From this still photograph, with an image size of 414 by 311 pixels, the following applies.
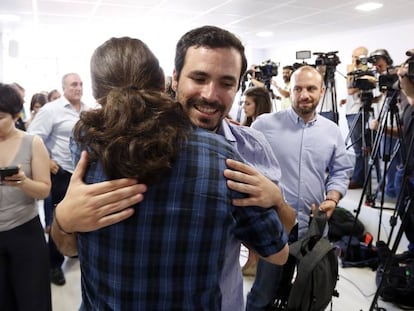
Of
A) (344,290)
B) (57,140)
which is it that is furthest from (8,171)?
(344,290)

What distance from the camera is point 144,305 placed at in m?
0.64

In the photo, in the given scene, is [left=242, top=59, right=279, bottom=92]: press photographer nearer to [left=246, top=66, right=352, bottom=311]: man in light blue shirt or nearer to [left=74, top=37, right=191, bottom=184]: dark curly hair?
[left=246, top=66, right=352, bottom=311]: man in light blue shirt

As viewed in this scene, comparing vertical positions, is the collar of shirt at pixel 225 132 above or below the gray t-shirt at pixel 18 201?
above

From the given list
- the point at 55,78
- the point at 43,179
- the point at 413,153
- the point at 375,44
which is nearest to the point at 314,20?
the point at 375,44

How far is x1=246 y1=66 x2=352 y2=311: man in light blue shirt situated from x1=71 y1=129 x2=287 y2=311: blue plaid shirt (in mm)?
1282

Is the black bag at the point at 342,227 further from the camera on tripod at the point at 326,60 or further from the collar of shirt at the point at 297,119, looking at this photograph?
the collar of shirt at the point at 297,119

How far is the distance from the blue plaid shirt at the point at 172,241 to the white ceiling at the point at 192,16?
12.7 ft

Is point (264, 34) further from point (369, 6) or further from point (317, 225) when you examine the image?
point (317, 225)

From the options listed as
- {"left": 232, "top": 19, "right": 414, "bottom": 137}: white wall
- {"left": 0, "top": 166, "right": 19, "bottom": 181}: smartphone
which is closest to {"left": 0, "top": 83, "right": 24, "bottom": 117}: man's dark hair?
{"left": 0, "top": 166, "right": 19, "bottom": 181}: smartphone

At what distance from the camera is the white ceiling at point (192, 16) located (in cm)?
418

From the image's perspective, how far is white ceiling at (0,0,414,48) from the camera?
4.18 metres

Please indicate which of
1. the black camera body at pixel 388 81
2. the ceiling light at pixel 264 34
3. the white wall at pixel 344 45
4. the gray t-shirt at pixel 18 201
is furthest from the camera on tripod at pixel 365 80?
the ceiling light at pixel 264 34

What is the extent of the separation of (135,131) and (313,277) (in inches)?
46.9

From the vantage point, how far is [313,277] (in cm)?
150
